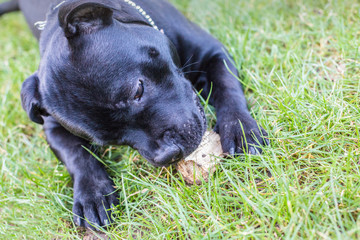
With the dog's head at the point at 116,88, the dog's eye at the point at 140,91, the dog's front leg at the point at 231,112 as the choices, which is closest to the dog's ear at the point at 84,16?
the dog's head at the point at 116,88

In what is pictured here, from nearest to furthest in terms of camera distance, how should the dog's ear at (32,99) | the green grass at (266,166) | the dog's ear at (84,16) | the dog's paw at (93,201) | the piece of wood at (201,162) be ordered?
1. the green grass at (266,166)
2. the dog's ear at (84,16)
3. the piece of wood at (201,162)
4. the dog's paw at (93,201)
5. the dog's ear at (32,99)

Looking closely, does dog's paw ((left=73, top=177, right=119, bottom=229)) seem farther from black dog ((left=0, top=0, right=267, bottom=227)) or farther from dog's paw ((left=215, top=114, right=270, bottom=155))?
dog's paw ((left=215, top=114, right=270, bottom=155))

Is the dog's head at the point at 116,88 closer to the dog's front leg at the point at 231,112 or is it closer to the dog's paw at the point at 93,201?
the dog's front leg at the point at 231,112

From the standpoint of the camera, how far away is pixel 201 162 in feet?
7.82

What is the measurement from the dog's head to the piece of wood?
0.25ft

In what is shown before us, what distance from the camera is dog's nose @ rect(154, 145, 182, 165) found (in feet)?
7.39

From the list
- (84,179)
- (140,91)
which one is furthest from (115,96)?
(84,179)

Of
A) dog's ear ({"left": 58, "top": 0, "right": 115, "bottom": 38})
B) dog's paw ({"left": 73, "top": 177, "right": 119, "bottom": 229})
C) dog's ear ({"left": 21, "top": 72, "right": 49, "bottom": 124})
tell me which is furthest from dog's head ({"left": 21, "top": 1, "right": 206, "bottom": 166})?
dog's paw ({"left": 73, "top": 177, "right": 119, "bottom": 229})

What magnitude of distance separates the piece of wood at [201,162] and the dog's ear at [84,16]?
1083 mm

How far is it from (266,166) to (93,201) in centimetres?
126

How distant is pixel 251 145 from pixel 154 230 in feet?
2.79

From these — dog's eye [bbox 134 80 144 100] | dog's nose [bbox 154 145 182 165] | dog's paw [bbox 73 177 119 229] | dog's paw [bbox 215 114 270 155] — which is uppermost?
dog's eye [bbox 134 80 144 100]

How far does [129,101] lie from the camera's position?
2254 millimetres

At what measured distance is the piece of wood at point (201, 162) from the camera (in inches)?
92.7
